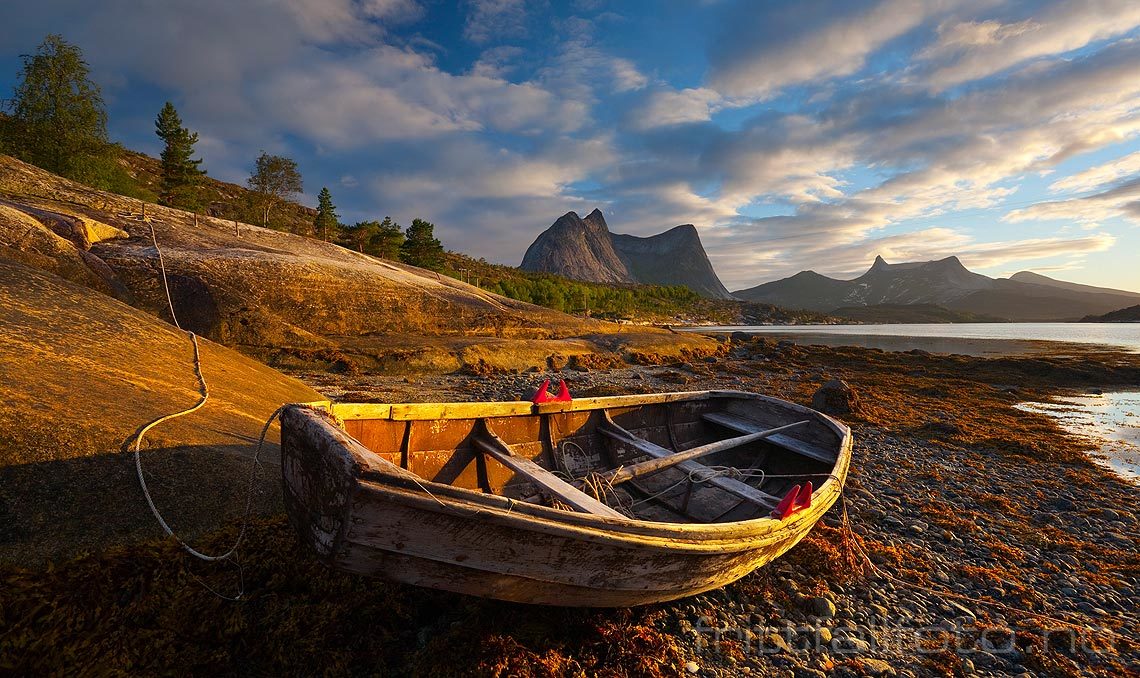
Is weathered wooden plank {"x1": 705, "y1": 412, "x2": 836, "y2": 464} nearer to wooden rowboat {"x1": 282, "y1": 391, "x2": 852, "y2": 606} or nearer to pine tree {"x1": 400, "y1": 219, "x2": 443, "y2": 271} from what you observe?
wooden rowboat {"x1": 282, "y1": 391, "x2": 852, "y2": 606}

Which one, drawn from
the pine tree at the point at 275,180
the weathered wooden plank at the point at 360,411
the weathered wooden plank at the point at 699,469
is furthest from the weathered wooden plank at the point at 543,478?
the pine tree at the point at 275,180

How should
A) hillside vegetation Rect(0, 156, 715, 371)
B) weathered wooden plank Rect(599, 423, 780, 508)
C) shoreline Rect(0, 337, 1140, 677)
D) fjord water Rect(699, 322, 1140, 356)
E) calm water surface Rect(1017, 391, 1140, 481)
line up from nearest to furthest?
1. shoreline Rect(0, 337, 1140, 677)
2. weathered wooden plank Rect(599, 423, 780, 508)
3. calm water surface Rect(1017, 391, 1140, 481)
4. hillside vegetation Rect(0, 156, 715, 371)
5. fjord water Rect(699, 322, 1140, 356)

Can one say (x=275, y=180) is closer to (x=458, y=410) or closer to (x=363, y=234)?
(x=363, y=234)

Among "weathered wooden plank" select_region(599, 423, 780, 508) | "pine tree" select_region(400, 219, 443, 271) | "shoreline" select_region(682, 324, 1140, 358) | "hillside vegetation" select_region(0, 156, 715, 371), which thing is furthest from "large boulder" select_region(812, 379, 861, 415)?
"pine tree" select_region(400, 219, 443, 271)

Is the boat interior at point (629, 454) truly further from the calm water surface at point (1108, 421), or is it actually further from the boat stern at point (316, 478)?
the calm water surface at point (1108, 421)

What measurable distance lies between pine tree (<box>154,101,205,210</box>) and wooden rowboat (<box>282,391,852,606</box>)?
56.4 meters

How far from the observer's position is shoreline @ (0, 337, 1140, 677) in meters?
3.54

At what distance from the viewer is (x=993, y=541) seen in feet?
25.3

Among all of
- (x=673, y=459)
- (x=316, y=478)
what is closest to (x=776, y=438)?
(x=673, y=459)

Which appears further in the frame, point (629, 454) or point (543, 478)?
point (629, 454)

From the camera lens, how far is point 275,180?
6444 cm

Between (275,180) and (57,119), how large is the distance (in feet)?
83.3

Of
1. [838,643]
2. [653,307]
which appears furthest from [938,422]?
[653,307]

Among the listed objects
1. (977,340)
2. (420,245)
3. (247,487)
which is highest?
(420,245)
